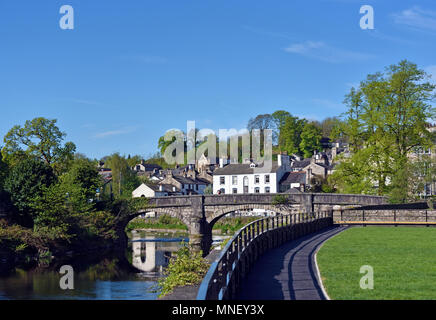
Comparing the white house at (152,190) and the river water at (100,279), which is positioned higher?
the white house at (152,190)

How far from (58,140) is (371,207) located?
40.3 meters

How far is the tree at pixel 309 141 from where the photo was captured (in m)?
128

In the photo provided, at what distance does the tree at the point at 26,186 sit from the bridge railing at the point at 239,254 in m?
27.9

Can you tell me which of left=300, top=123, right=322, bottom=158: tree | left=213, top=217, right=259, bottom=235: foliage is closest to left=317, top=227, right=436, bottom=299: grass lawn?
left=213, top=217, right=259, bottom=235: foliage

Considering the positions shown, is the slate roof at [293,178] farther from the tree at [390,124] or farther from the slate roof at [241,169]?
the tree at [390,124]

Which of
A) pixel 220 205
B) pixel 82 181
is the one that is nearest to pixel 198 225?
pixel 220 205

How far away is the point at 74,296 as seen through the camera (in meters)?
29.1

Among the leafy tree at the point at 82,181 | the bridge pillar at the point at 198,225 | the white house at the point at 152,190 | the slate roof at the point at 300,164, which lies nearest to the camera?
the leafy tree at the point at 82,181

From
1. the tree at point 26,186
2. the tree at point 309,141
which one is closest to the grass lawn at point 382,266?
the tree at point 26,186

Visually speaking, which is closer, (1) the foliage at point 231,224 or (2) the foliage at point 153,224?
(1) the foliage at point 231,224

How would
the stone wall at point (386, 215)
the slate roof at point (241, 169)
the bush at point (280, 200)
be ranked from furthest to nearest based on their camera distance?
the slate roof at point (241, 169), the bush at point (280, 200), the stone wall at point (386, 215)

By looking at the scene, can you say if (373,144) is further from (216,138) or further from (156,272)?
(216,138)

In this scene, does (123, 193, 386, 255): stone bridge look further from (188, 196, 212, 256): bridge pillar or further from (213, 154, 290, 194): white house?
(213, 154, 290, 194): white house
